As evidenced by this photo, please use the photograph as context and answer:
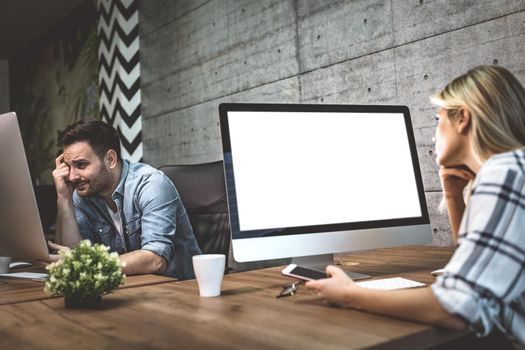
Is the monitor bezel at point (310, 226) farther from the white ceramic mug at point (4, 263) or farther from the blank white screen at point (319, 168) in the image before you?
the white ceramic mug at point (4, 263)

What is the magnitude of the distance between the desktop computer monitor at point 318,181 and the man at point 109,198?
635mm

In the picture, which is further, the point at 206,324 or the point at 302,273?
the point at 302,273

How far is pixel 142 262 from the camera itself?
1663 millimetres

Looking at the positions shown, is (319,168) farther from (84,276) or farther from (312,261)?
(84,276)

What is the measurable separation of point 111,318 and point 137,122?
3.72m

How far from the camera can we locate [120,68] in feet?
15.3

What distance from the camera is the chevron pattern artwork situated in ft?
15.0

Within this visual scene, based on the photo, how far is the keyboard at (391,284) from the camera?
1233 millimetres

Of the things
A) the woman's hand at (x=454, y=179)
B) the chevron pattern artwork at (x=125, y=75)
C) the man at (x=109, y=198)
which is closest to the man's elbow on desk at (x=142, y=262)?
the man at (x=109, y=198)

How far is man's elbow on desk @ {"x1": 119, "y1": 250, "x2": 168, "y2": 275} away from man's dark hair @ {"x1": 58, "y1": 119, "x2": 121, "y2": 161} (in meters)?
0.66

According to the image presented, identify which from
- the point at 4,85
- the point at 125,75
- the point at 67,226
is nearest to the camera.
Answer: the point at 67,226

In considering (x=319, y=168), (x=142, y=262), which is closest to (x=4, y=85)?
(x=142, y=262)

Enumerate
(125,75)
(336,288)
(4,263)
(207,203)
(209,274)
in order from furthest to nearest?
1. (125,75)
2. (207,203)
3. (4,263)
4. (209,274)
5. (336,288)

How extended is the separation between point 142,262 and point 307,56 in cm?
169
